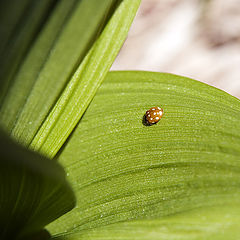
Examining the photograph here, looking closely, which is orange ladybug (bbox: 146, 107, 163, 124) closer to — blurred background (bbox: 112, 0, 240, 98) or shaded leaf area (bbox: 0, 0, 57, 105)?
shaded leaf area (bbox: 0, 0, 57, 105)

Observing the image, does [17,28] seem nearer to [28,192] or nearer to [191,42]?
[28,192]

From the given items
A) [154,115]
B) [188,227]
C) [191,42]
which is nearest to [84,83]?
[154,115]

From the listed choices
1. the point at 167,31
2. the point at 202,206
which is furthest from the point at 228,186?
the point at 167,31

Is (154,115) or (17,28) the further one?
(154,115)

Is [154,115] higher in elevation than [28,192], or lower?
higher

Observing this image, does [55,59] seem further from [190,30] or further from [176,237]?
[190,30]

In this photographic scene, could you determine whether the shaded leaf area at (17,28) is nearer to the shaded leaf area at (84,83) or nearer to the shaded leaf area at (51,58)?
the shaded leaf area at (51,58)
